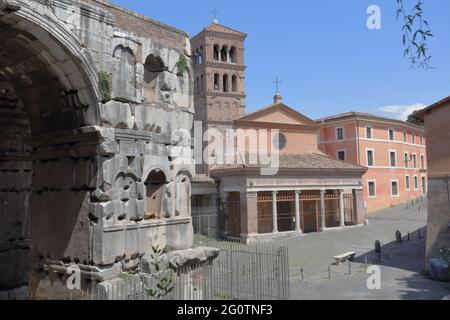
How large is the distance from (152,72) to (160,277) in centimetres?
450

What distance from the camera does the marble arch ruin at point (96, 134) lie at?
734cm

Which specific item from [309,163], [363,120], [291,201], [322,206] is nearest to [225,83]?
[309,163]

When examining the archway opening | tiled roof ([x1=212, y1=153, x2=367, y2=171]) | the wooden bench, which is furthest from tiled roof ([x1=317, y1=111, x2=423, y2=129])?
the archway opening

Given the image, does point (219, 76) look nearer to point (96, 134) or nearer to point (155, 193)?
point (155, 193)

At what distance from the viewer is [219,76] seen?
33500 millimetres

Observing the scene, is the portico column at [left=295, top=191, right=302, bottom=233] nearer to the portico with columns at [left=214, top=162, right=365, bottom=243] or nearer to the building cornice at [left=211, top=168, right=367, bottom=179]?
the portico with columns at [left=214, top=162, right=365, bottom=243]

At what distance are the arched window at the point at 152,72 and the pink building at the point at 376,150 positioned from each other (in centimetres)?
2915

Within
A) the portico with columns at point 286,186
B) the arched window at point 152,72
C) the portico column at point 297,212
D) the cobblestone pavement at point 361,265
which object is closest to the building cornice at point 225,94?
the portico with columns at point 286,186

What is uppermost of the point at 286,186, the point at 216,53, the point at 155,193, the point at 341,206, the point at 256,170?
the point at 216,53

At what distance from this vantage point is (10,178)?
10.2 metres

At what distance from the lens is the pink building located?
117 feet

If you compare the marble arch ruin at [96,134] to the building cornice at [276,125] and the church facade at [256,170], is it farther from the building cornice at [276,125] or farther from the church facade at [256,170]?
the building cornice at [276,125]

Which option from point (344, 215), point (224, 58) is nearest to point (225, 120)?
point (224, 58)

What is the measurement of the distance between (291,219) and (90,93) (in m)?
22.5
